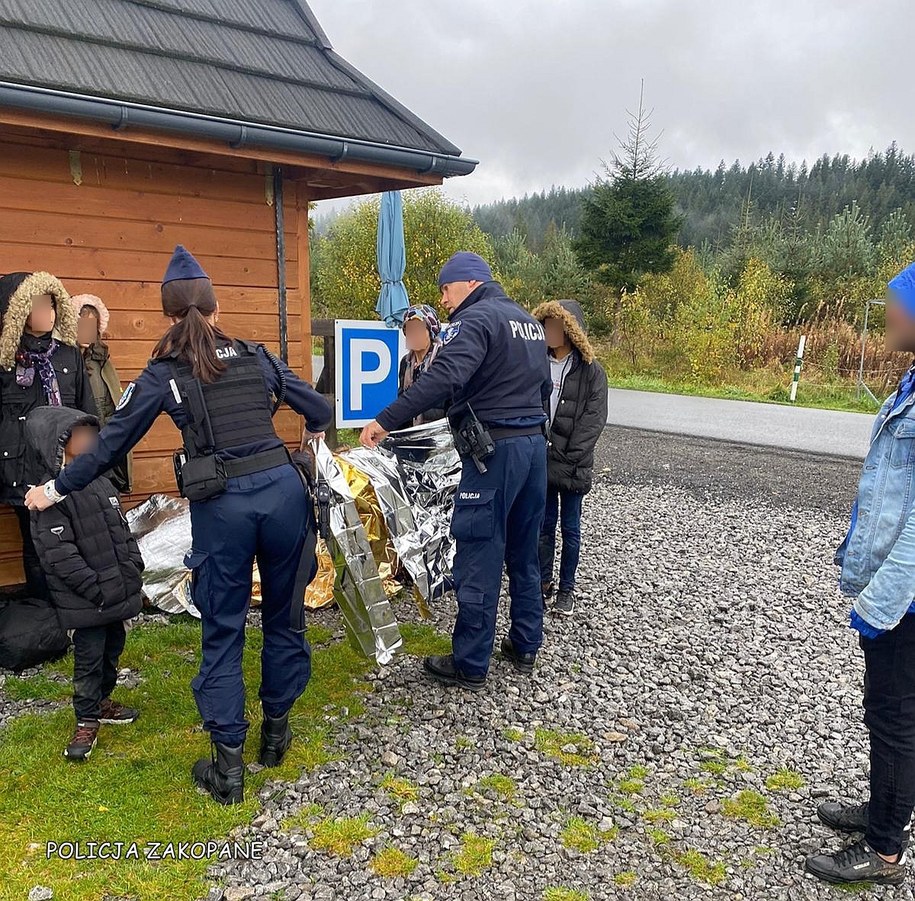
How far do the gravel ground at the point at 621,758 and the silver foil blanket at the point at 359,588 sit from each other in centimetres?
34

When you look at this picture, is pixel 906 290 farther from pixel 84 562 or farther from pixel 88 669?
pixel 88 669

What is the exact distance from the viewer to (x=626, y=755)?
354 cm

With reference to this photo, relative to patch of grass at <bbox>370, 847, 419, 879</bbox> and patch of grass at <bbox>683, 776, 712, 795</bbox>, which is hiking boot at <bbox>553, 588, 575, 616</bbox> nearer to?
patch of grass at <bbox>683, 776, 712, 795</bbox>

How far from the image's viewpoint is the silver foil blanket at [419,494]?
16.3ft

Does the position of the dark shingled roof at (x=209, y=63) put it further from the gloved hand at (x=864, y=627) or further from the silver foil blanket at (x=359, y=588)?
the gloved hand at (x=864, y=627)

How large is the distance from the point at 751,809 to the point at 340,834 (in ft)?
5.70

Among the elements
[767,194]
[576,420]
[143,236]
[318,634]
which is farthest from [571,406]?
[767,194]

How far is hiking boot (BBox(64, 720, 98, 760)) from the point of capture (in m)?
3.31

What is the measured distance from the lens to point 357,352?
633 centimetres

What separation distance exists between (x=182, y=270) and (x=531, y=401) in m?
1.95

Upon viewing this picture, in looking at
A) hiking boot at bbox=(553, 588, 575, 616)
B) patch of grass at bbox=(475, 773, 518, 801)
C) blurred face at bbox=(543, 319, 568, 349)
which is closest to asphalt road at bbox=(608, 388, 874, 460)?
hiking boot at bbox=(553, 588, 575, 616)

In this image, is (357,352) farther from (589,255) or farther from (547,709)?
(589,255)

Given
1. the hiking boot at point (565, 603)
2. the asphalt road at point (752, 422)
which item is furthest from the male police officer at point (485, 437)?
the asphalt road at point (752, 422)

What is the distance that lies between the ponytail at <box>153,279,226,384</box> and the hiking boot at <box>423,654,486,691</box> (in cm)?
215
